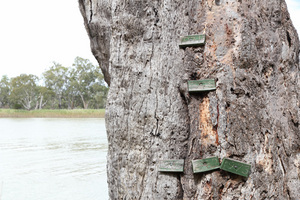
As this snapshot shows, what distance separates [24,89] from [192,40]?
34868mm

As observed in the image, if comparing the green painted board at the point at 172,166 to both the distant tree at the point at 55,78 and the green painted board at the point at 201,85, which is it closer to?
the green painted board at the point at 201,85

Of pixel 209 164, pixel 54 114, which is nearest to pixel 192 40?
pixel 209 164

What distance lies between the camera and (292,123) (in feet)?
7.01

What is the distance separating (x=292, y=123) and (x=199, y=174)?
72 cm

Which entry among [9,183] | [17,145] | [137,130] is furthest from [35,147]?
[137,130]

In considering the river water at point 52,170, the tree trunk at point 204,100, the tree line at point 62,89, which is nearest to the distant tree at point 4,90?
the tree line at point 62,89

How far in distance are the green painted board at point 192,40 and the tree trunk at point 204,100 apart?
1.5 inches

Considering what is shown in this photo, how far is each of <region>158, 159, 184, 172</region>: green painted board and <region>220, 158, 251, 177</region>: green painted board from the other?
0.25 metres

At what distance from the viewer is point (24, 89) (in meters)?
34.3

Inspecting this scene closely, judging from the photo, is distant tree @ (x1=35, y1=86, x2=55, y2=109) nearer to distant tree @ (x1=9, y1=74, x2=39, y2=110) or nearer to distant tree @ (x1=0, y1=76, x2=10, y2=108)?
distant tree @ (x1=9, y1=74, x2=39, y2=110)

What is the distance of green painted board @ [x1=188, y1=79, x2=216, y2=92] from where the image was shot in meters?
1.90

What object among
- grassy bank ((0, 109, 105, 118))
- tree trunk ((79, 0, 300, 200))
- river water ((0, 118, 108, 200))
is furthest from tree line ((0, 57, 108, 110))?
tree trunk ((79, 0, 300, 200))

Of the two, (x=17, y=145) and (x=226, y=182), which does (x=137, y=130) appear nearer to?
(x=226, y=182)

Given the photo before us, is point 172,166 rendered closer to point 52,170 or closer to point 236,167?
point 236,167
